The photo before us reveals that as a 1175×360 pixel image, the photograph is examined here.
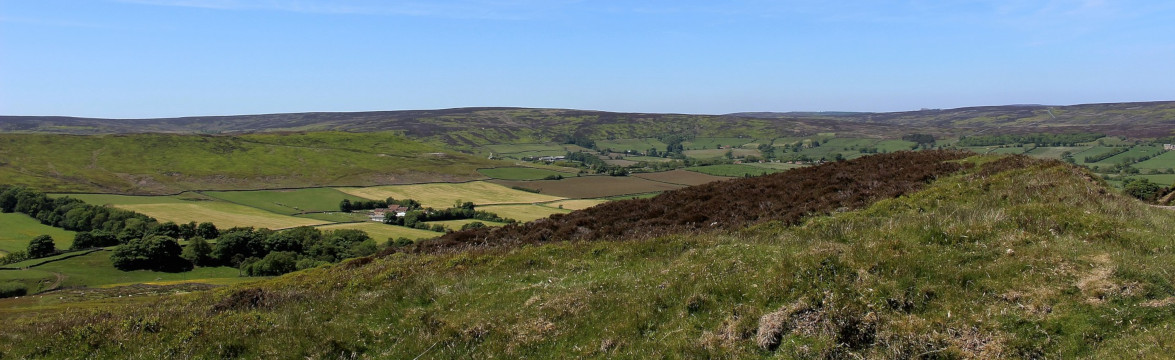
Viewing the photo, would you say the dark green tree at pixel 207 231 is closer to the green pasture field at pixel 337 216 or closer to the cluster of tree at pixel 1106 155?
the green pasture field at pixel 337 216

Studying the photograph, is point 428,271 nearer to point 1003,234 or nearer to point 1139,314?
point 1003,234

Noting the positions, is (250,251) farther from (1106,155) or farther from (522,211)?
(1106,155)

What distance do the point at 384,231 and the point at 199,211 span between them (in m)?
42.9

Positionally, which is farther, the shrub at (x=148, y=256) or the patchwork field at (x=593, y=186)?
the patchwork field at (x=593, y=186)

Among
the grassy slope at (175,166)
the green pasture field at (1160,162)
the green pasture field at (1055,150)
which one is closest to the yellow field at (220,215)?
the grassy slope at (175,166)

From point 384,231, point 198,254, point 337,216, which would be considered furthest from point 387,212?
point 198,254

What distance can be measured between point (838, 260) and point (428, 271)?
10242 mm

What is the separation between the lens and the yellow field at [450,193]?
124 meters

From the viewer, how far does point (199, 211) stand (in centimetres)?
10894

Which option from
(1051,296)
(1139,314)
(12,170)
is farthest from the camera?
(12,170)

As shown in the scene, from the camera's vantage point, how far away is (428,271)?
53.5ft

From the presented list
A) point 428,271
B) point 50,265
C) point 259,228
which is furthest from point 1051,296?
point 259,228

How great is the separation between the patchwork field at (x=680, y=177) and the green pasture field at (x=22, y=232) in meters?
102

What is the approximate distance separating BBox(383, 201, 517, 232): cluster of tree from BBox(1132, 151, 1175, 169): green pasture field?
117 metres
